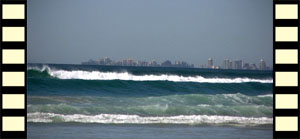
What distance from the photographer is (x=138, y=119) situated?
1189 cm

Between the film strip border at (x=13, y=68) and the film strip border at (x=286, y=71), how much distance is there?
7.92 feet

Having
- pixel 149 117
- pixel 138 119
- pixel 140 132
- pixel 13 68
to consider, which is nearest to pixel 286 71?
pixel 13 68

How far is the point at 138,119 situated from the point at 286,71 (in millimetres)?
7414

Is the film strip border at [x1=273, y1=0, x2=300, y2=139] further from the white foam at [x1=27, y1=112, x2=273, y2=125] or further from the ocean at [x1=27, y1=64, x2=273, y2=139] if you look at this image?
the white foam at [x1=27, y1=112, x2=273, y2=125]

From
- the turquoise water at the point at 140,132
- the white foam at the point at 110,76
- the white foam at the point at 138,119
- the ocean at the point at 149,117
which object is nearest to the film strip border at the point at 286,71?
the turquoise water at the point at 140,132

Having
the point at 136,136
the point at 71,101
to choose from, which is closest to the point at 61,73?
the point at 71,101

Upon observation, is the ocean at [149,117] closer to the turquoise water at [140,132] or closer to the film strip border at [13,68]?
the turquoise water at [140,132]

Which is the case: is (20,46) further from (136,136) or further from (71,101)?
(71,101)

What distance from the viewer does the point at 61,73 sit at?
31969 mm

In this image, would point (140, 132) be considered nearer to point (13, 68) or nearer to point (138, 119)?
point (138, 119)

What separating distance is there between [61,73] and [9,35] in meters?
27.6

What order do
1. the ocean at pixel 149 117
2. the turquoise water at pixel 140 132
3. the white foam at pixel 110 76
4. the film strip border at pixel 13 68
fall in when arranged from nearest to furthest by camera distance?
the film strip border at pixel 13 68 → the turquoise water at pixel 140 132 → the ocean at pixel 149 117 → the white foam at pixel 110 76

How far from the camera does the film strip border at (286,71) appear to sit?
4.69 metres

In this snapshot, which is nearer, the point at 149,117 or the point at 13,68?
the point at 13,68
